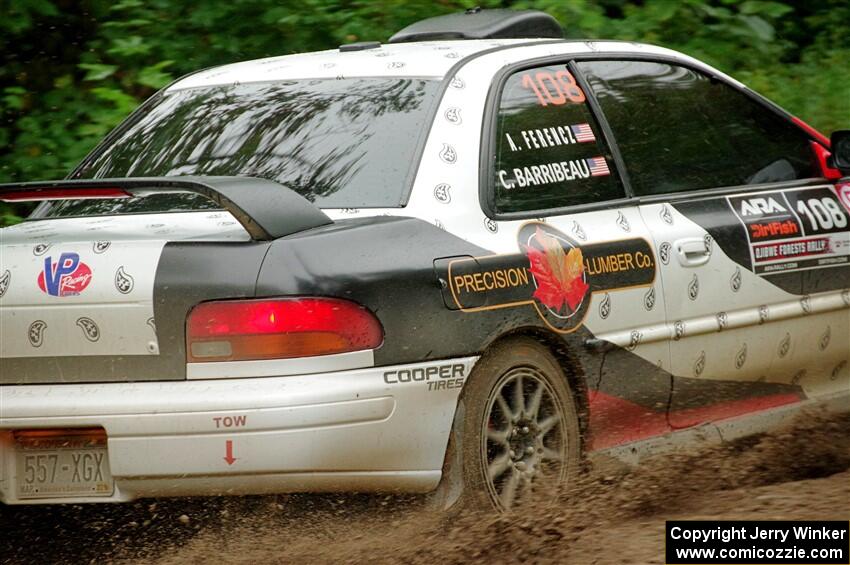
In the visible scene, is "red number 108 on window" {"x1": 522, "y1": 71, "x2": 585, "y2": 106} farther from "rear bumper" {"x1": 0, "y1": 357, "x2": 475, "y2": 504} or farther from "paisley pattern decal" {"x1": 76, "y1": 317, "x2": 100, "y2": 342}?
"paisley pattern decal" {"x1": 76, "y1": 317, "x2": 100, "y2": 342}

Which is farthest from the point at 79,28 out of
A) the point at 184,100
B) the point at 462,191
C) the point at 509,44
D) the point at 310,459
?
the point at 310,459

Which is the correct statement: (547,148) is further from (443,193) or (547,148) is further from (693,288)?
(693,288)

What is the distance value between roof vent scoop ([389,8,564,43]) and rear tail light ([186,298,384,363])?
2.09m

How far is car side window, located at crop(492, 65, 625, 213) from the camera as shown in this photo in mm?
4629

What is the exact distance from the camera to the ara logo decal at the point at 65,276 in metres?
3.99

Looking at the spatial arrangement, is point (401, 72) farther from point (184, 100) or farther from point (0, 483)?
point (0, 483)

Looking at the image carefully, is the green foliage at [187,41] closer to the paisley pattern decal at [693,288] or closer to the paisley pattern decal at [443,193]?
the paisley pattern decal at [443,193]

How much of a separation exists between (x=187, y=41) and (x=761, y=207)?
14.6 ft

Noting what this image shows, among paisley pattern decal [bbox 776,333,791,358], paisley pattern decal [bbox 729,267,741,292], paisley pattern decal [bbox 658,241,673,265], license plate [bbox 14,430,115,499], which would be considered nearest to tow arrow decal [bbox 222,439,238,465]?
license plate [bbox 14,430,115,499]

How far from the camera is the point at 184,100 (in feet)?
17.3

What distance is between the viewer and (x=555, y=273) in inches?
177

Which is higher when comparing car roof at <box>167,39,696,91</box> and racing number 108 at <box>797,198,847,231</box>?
car roof at <box>167,39,696,91</box>

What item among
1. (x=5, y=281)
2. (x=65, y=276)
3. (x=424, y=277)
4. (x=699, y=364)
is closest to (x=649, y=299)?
(x=699, y=364)

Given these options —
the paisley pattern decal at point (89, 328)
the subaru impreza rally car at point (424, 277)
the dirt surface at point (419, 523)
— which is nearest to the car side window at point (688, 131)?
the subaru impreza rally car at point (424, 277)
